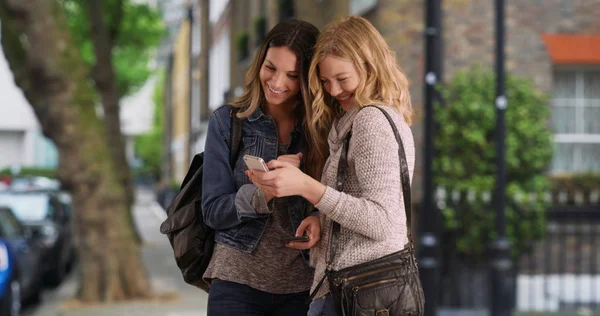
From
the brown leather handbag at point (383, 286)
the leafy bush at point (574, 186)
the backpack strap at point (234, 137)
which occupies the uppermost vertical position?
the backpack strap at point (234, 137)

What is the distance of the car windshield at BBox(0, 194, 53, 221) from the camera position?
16.8 m

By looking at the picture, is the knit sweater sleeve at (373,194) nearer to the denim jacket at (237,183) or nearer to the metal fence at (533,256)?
the denim jacket at (237,183)

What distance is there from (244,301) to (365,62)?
0.90 m

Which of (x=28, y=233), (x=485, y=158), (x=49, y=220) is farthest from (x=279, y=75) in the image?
(x=49, y=220)

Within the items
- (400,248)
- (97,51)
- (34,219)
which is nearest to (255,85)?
(400,248)

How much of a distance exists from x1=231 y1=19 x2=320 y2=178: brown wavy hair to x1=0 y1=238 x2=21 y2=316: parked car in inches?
322

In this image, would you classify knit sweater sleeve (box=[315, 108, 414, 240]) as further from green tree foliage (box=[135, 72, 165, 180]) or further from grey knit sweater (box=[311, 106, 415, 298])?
green tree foliage (box=[135, 72, 165, 180])

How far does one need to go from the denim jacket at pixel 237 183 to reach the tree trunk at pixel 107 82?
18662 mm

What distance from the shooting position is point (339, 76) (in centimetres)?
291

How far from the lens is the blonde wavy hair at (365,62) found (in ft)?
9.45

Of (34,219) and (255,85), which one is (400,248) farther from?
(34,219)

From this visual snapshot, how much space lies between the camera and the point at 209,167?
10.5 feet

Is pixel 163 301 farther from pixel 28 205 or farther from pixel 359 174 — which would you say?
pixel 359 174

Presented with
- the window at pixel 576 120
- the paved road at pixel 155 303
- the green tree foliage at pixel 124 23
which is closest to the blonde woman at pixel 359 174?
the paved road at pixel 155 303
